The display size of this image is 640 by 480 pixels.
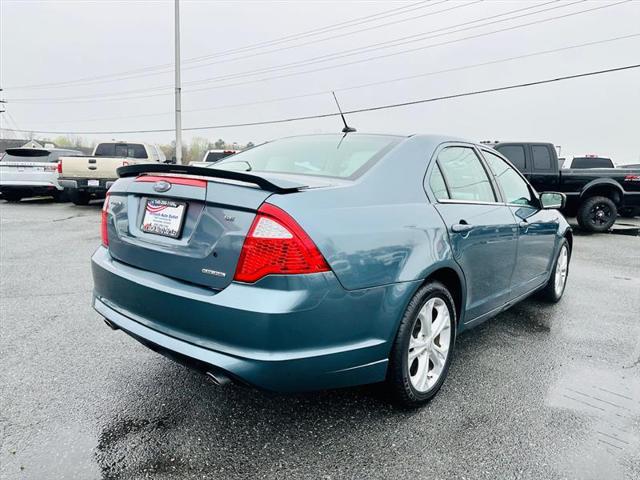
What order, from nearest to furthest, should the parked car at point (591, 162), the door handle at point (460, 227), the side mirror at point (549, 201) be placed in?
the door handle at point (460, 227), the side mirror at point (549, 201), the parked car at point (591, 162)

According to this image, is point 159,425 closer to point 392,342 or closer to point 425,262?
point 392,342

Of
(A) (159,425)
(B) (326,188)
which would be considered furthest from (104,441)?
(B) (326,188)

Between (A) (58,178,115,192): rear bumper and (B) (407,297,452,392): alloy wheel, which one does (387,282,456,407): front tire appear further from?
(A) (58,178,115,192): rear bumper

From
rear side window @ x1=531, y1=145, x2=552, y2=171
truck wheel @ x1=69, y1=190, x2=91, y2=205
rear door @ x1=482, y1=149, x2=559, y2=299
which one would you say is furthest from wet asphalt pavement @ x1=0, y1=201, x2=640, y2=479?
truck wheel @ x1=69, y1=190, x2=91, y2=205

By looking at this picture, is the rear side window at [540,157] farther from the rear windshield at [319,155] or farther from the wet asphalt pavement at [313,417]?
the rear windshield at [319,155]

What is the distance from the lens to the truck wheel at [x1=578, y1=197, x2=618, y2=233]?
34.1 feet

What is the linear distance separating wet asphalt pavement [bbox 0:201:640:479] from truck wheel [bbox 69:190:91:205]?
9.31m

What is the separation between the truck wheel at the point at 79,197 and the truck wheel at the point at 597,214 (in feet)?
41.9

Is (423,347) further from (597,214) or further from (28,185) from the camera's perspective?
(28,185)

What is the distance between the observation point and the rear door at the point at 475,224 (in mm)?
2697

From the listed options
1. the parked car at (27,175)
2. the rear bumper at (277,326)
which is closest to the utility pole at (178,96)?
the parked car at (27,175)

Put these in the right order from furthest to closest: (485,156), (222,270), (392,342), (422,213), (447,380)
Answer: (485,156), (447,380), (422,213), (392,342), (222,270)

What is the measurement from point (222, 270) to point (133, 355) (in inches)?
63.2

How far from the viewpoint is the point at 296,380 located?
1.96 meters
